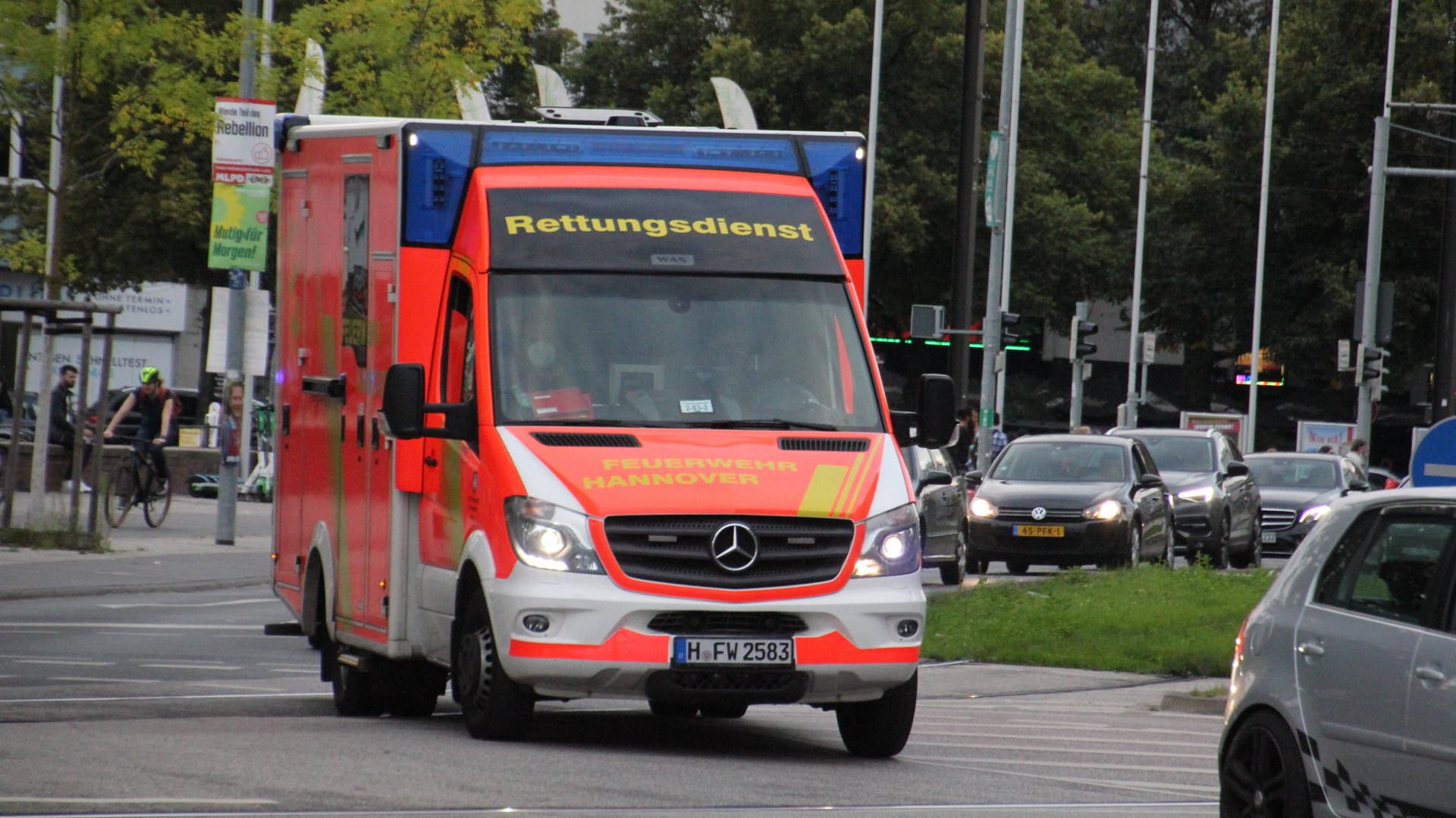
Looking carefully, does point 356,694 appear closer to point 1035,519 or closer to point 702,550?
point 702,550

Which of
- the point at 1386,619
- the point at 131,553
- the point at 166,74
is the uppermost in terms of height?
the point at 166,74

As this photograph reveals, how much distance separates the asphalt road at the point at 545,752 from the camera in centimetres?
897

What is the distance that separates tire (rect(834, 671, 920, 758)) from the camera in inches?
431

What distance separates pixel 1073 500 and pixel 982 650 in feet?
28.5

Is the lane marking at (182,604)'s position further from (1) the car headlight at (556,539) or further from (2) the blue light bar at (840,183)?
(1) the car headlight at (556,539)

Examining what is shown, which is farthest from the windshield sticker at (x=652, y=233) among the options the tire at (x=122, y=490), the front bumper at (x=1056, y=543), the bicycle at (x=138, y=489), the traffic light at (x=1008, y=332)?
the traffic light at (x=1008, y=332)

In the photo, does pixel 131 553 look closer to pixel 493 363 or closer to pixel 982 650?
pixel 982 650

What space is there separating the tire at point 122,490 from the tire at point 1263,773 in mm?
21510

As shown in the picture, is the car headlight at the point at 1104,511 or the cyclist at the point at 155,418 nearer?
the car headlight at the point at 1104,511

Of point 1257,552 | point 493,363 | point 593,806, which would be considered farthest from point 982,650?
point 1257,552

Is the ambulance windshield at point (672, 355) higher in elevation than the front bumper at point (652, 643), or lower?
higher

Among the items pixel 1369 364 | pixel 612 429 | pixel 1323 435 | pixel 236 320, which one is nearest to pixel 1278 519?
pixel 1369 364

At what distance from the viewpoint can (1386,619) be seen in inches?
298

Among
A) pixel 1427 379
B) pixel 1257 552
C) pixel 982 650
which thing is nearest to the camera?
pixel 982 650
